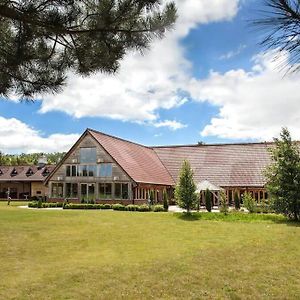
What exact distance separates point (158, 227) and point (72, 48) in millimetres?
15078

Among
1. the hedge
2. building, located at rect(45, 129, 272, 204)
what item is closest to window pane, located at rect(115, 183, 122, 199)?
building, located at rect(45, 129, 272, 204)

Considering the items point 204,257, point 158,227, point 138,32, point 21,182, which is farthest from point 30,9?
point 21,182

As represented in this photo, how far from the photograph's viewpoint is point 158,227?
2170 cm

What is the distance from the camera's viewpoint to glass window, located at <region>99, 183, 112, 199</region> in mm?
41438

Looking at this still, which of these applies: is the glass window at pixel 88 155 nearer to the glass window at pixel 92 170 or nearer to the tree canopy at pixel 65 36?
the glass window at pixel 92 170

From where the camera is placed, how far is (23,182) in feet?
196

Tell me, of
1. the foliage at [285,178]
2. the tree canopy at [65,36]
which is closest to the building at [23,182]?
the foliage at [285,178]

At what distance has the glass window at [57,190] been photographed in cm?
4378

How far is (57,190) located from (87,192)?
12.6 feet

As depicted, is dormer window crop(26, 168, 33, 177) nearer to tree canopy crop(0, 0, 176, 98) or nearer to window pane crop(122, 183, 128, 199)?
window pane crop(122, 183, 128, 199)

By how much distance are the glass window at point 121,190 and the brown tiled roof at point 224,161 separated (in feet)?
28.7

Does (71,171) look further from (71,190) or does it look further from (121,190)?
(121,190)

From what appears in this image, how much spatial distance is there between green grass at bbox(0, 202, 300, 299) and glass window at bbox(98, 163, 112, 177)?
18046mm

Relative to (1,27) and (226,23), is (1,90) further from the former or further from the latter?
(226,23)
